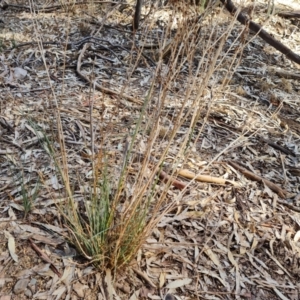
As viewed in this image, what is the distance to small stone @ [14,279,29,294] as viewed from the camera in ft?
5.01

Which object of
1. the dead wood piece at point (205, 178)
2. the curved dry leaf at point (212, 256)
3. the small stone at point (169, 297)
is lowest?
the small stone at point (169, 297)

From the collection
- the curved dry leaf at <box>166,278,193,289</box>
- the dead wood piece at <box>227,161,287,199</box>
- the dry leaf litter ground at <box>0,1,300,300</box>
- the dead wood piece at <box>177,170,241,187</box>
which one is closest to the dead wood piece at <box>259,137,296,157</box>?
the dry leaf litter ground at <box>0,1,300,300</box>

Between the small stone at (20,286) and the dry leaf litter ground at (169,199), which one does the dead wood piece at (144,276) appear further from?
the small stone at (20,286)

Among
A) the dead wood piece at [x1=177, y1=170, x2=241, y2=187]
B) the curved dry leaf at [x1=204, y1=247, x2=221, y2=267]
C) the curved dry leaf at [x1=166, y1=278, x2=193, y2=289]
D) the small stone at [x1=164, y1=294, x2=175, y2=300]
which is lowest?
the small stone at [x1=164, y1=294, x2=175, y2=300]

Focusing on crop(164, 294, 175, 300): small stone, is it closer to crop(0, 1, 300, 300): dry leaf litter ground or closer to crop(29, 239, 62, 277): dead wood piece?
crop(0, 1, 300, 300): dry leaf litter ground

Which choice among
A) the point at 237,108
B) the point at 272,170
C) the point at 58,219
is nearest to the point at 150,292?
the point at 58,219

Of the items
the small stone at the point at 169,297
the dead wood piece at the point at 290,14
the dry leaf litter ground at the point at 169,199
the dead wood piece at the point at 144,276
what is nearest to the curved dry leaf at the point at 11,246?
the dry leaf litter ground at the point at 169,199

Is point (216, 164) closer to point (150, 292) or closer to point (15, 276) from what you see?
point (150, 292)

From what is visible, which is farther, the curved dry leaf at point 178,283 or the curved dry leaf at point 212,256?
the curved dry leaf at point 212,256

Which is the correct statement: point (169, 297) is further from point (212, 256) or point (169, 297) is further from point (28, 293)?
point (28, 293)

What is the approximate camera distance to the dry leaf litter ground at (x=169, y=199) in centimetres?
161

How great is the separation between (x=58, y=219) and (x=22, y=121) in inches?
35.4

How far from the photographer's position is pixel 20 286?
1539 millimetres

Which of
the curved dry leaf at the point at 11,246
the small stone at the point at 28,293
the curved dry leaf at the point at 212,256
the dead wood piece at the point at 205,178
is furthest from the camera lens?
the dead wood piece at the point at 205,178
